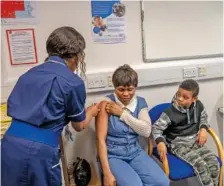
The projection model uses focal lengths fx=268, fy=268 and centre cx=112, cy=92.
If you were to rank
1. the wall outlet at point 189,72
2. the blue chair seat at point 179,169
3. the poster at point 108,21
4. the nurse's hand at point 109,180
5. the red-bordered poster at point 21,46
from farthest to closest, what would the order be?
the wall outlet at point 189,72
the poster at point 108,21
the red-bordered poster at point 21,46
the blue chair seat at point 179,169
the nurse's hand at point 109,180

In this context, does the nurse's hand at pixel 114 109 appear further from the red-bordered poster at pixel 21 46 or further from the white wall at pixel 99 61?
A: the red-bordered poster at pixel 21 46

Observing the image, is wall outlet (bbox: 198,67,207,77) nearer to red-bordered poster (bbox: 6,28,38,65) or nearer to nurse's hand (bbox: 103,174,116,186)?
nurse's hand (bbox: 103,174,116,186)

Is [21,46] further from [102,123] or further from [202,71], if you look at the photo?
[202,71]

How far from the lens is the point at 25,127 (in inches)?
50.5

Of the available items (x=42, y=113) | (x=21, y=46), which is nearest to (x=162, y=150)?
(x=42, y=113)

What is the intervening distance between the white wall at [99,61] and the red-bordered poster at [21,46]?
0.03 meters

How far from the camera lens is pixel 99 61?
6.68 feet

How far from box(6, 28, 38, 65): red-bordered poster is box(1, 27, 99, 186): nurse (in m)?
0.59

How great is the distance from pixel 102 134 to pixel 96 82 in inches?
16.8

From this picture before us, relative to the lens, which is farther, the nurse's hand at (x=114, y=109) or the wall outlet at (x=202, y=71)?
the wall outlet at (x=202, y=71)

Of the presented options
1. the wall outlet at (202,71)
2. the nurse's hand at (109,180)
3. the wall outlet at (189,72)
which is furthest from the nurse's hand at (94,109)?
the wall outlet at (202,71)

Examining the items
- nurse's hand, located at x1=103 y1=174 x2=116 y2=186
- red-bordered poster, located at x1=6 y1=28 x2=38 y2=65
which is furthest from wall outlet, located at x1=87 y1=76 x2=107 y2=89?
nurse's hand, located at x1=103 y1=174 x2=116 y2=186

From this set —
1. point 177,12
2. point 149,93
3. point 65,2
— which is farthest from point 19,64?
point 177,12

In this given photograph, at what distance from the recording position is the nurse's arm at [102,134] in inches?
66.8
